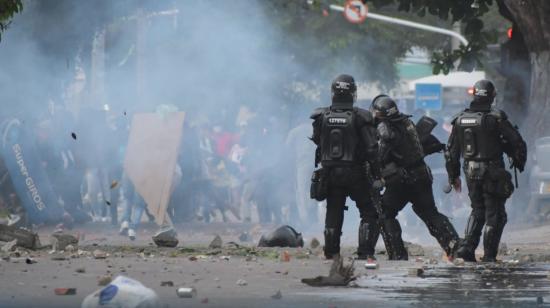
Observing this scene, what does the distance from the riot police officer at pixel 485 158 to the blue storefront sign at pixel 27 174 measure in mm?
9273

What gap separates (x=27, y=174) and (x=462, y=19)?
260 inches

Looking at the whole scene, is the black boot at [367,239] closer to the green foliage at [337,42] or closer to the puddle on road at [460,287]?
the puddle on road at [460,287]

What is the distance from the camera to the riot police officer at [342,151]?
14.4m

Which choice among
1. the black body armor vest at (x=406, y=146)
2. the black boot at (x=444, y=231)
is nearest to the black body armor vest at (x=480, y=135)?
the black body armor vest at (x=406, y=146)

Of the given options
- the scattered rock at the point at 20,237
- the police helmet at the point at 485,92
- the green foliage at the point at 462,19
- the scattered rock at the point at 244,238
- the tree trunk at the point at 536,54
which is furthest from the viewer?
the green foliage at the point at 462,19

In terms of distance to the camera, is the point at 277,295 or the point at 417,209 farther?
the point at 417,209

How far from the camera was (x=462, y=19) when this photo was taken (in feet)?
82.5

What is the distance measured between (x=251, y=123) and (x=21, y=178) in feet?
18.3

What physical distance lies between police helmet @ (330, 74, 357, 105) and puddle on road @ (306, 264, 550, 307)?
163cm

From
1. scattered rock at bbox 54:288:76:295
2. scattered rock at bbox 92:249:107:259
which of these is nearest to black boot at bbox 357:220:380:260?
scattered rock at bbox 92:249:107:259

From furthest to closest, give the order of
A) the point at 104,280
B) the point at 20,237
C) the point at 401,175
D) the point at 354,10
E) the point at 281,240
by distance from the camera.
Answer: the point at 354,10, the point at 281,240, the point at 20,237, the point at 401,175, the point at 104,280

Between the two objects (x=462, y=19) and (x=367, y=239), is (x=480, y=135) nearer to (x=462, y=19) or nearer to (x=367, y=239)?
(x=367, y=239)

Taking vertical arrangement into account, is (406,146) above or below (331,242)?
above

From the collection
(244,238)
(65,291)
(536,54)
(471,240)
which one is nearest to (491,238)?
(471,240)
